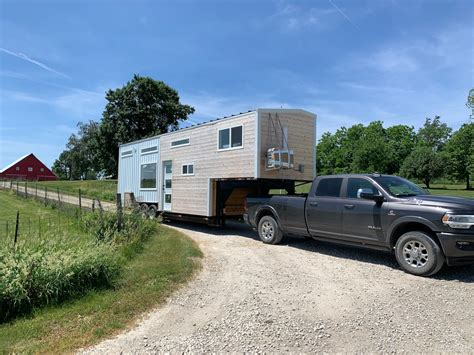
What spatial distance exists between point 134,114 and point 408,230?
35.2 meters

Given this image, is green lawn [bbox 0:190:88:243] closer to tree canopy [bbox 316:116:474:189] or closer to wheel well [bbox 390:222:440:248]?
wheel well [bbox 390:222:440:248]

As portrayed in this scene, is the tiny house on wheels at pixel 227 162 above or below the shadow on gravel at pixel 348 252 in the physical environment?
above

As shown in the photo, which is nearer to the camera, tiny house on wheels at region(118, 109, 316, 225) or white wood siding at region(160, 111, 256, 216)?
tiny house on wheels at region(118, 109, 316, 225)

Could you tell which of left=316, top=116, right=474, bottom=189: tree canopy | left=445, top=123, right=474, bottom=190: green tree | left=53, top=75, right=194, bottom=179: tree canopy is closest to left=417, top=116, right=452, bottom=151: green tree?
left=316, top=116, right=474, bottom=189: tree canopy

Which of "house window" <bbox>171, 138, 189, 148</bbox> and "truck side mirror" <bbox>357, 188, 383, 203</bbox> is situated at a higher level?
"house window" <bbox>171, 138, 189, 148</bbox>

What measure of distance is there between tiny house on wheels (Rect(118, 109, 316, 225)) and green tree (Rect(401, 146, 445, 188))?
157ft

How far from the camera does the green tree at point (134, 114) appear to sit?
37.5m

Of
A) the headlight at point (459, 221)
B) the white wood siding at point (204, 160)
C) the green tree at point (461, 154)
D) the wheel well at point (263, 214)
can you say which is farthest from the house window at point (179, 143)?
the green tree at point (461, 154)

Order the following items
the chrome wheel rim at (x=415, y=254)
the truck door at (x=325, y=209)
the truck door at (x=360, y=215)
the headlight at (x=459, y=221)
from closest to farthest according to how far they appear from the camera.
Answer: the headlight at (x=459, y=221) < the chrome wheel rim at (x=415, y=254) < the truck door at (x=360, y=215) < the truck door at (x=325, y=209)

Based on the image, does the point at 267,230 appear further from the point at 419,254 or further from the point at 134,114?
the point at 134,114

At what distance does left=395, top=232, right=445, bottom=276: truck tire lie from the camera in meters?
6.22

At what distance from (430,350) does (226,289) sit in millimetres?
2980

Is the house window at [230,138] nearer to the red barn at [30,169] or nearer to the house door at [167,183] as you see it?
the house door at [167,183]

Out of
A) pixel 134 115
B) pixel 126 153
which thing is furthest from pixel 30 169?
pixel 126 153
